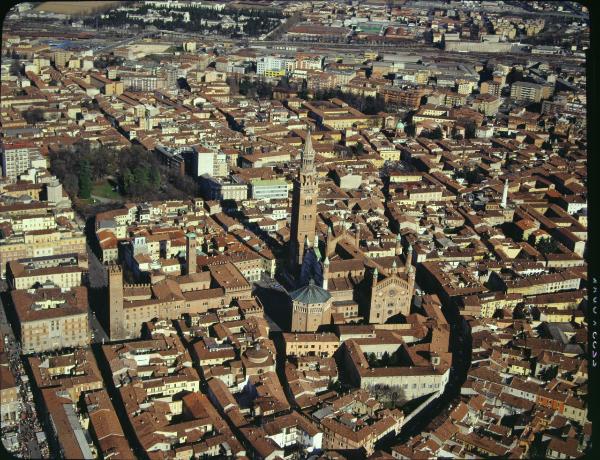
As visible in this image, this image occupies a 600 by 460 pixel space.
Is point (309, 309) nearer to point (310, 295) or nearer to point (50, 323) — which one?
point (310, 295)

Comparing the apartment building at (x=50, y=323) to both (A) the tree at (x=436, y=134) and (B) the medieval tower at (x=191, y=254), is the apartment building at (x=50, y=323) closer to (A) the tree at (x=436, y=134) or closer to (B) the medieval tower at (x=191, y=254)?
(B) the medieval tower at (x=191, y=254)

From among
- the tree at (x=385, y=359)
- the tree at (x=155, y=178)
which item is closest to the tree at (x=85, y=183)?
the tree at (x=155, y=178)

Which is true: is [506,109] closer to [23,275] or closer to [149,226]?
[149,226]

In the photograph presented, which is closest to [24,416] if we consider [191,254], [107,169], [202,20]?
[191,254]

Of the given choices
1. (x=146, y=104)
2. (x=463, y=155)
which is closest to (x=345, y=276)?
(x=463, y=155)

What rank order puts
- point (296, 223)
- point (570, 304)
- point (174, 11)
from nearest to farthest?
point (570, 304), point (296, 223), point (174, 11)

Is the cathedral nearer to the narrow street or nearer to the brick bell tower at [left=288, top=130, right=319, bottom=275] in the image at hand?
the brick bell tower at [left=288, top=130, right=319, bottom=275]

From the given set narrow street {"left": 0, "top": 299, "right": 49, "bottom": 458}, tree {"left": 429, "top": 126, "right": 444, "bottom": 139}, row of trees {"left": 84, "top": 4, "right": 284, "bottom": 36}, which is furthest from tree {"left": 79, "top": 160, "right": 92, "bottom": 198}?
row of trees {"left": 84, "top": 4, "right": 284, "bottom": 36}
